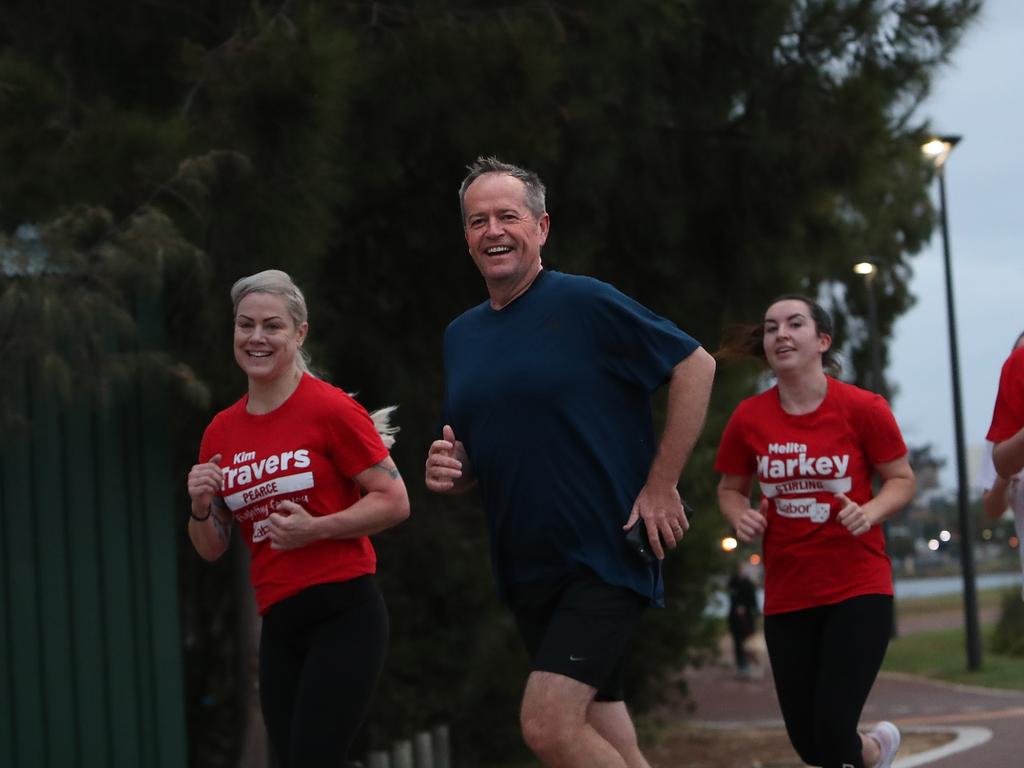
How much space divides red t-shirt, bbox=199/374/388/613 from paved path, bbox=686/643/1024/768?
6.10m

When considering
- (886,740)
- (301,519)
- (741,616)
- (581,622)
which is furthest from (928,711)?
(581,622)

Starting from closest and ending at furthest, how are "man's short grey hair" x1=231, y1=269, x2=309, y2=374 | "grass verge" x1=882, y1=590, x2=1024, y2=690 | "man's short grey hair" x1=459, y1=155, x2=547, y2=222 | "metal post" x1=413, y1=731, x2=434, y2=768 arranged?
"man's short grey hair" x1=459, y1=155, x2=547, y2=222 < "man's short grey hair" x1=231, y1=269, x2=309, y2=374 < "metal post" x1=413, y1=731, x2=434, y2=768 < "grass verge" x1=882, y1=590, x2=1024, y2=690

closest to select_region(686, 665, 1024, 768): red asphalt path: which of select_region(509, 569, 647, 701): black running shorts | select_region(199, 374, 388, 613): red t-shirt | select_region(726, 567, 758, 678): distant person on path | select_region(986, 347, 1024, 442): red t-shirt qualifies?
select_region(726, 567, 758, 678): distant person on path

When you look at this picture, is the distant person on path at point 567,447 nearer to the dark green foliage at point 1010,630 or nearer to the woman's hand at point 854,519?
the woman's hand at point 854,519

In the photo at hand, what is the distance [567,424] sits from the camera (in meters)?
4.49

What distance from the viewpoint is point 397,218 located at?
10.5 metres

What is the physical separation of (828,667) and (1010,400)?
3.73 feet

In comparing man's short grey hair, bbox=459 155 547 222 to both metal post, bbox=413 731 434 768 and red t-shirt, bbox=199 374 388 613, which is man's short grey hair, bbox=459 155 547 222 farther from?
metal post, bbox=413 731 434 768

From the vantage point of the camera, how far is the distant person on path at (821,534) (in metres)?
→ 5.85

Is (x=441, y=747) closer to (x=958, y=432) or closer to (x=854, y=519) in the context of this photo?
(x=854, y=519)

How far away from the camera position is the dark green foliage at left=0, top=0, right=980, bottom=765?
8.16 metres

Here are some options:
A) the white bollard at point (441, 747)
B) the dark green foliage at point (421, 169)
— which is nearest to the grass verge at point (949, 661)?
the white bollard at point (441, 747)

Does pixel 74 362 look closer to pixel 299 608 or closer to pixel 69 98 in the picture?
pixel 69 98

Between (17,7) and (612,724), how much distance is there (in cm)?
611
